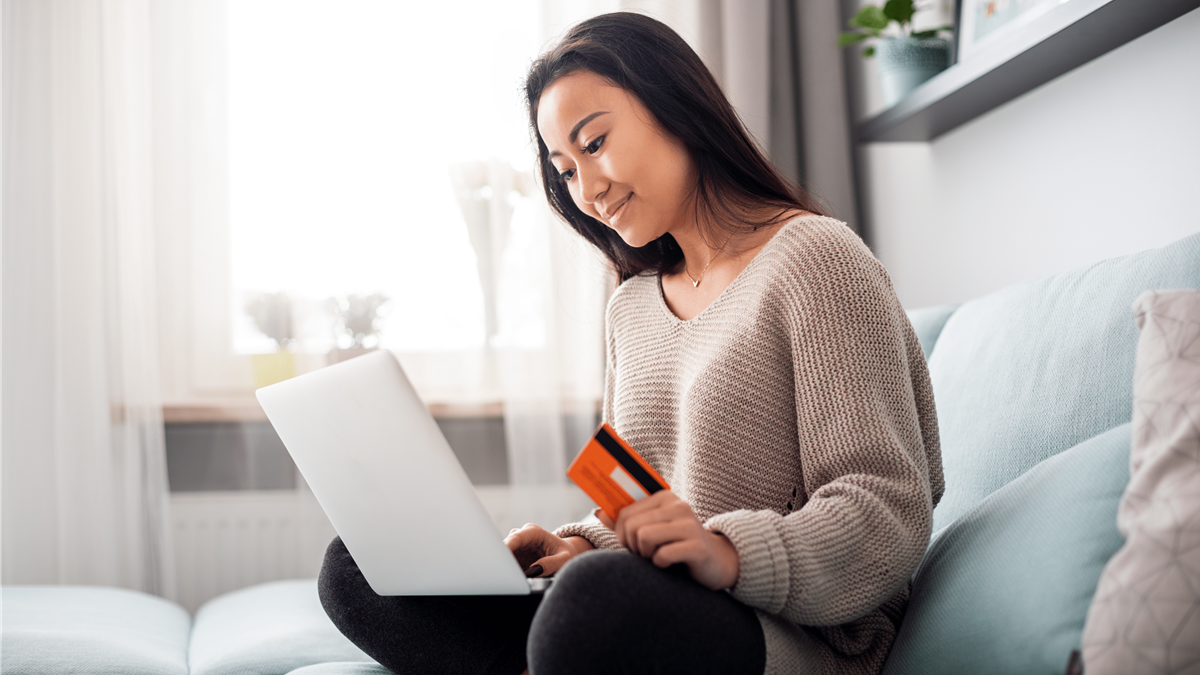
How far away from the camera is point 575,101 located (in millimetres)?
952

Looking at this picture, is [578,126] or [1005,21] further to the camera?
[1005,21]

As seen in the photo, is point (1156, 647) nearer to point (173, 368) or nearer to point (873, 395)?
point (873, 395)

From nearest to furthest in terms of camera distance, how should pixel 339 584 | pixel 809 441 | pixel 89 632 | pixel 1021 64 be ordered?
pixel 809 441, pixel 339 584, pixel 89 632, pixel 1021 64

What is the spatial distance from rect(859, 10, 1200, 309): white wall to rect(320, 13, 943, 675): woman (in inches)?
21.6

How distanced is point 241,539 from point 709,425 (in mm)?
1431

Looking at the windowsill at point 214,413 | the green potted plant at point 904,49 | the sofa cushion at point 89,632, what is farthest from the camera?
the windowsill at point 214,413

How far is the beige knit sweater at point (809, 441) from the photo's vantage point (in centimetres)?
68

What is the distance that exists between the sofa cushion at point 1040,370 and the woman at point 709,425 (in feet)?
0.39

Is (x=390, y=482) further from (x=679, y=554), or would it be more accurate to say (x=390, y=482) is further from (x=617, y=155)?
(x=617, y=155)

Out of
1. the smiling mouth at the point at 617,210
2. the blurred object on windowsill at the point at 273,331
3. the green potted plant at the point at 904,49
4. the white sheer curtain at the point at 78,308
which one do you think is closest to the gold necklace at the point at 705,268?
the smiling mouth at the point at 617,210

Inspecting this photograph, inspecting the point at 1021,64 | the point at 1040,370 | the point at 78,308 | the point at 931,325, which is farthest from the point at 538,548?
the point at 78,308

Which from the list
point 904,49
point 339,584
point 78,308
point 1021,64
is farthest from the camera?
point 78,308

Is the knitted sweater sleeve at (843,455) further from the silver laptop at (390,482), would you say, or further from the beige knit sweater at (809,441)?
the silver laptop at (390,482)

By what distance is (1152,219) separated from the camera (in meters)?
1.19
